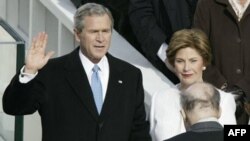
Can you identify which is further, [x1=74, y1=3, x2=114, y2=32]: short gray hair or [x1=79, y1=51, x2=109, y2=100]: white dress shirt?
[x1=79, y1=51, x2=109, y2=100]: white dress shirt

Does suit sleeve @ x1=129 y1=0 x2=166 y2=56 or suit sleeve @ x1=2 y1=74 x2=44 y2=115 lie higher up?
suit sleeve @ x1=129 y1=0 x2=166 y2=56

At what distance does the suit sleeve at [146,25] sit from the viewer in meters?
7.24

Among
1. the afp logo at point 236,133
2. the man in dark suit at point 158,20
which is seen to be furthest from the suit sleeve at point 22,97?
the man in dark suit at point 158,20

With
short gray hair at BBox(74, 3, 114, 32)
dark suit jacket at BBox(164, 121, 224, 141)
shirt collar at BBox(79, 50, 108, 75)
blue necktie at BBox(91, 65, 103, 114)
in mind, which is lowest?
dark suit jacket at BBox(164, 121, 224, 141)

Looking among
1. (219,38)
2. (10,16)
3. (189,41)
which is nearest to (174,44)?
(189,41)

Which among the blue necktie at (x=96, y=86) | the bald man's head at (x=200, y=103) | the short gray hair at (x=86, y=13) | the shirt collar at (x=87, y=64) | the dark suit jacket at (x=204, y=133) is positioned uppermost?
the short gray hair at (x=86, y=13)

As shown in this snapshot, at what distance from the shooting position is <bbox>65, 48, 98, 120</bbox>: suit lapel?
605 cm

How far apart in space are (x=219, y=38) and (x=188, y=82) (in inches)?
22.6

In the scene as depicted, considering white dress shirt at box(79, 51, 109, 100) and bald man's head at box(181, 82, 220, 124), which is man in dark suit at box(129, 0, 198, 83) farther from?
bald man's head at box(181, 82, 220, 124)

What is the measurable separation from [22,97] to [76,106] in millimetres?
369

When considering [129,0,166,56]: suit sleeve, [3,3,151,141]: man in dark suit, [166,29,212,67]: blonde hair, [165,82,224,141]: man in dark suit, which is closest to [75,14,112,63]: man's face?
[3,3,151,141]: man in dark suit

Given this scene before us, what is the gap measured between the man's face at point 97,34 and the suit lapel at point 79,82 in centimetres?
17

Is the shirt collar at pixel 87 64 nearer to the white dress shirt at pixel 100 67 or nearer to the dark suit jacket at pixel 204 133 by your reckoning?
the white dress shirt at pixel 100 67

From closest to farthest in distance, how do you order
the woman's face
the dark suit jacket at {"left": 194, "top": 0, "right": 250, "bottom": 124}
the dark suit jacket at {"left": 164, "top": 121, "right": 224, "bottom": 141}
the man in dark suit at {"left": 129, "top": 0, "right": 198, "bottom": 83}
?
the dark suit jacket at {"left": 164, "top": 121, "right": 224, "bottom": 141}, the woman's face, the dark suit jacket at {"left": 194, "top": 0, "right": 250, "bottom": 124}, the man in dark suit at {"left": 129, "top": 0, "right": 198, "bottom": 83}
